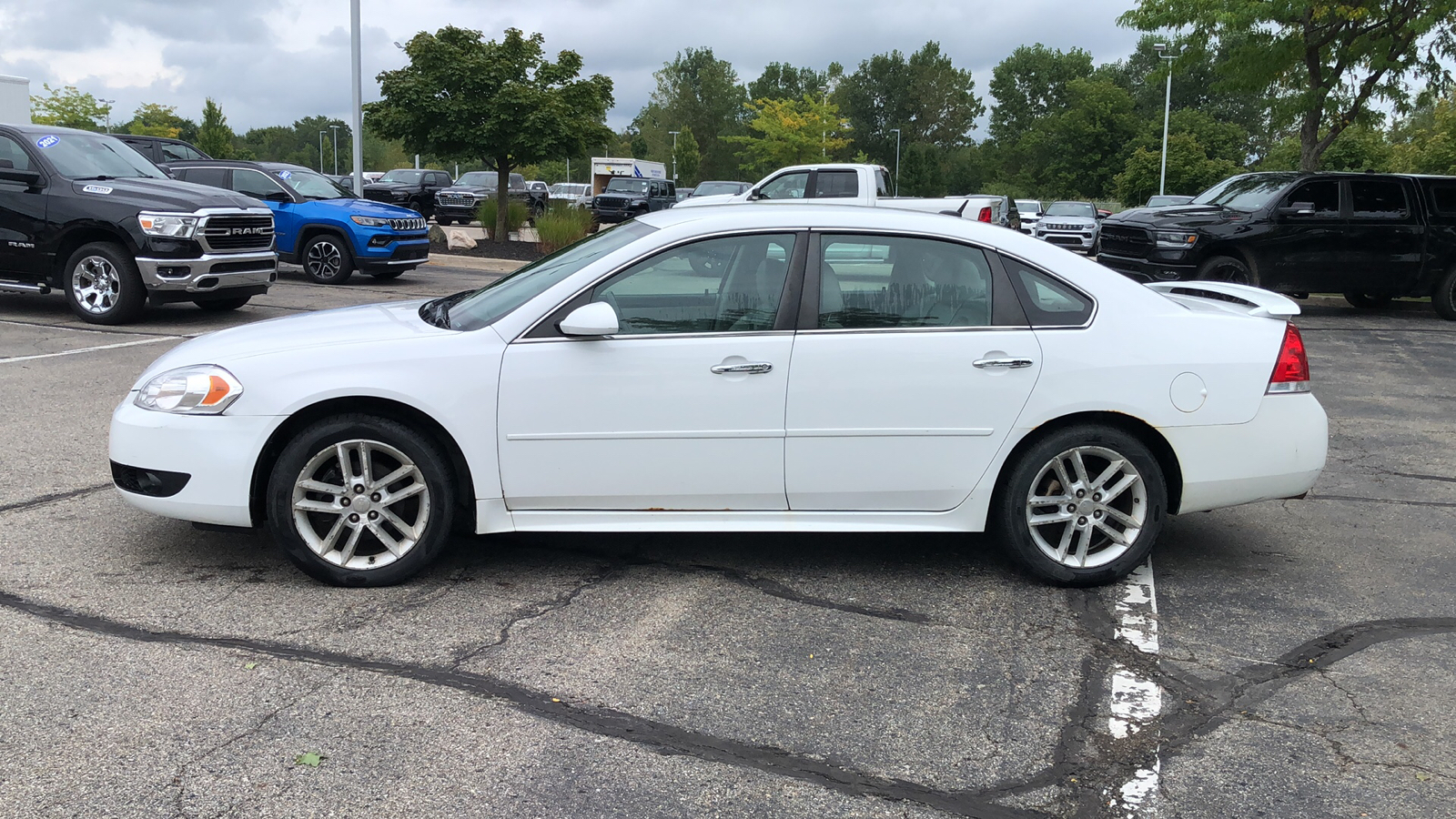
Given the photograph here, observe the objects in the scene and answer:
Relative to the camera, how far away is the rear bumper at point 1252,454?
4.71 m

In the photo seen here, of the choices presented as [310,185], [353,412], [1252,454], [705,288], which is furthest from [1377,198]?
[310,185]

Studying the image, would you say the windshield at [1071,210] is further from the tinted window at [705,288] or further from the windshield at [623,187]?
the tinted window at [705,288]

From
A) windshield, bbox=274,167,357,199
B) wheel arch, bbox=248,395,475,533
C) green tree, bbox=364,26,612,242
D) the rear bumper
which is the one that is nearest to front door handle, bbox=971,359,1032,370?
the rear bumper

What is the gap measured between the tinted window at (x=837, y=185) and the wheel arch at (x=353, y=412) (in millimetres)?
11890

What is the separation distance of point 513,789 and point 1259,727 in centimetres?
228

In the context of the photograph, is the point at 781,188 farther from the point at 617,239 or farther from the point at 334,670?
the point at 334,670

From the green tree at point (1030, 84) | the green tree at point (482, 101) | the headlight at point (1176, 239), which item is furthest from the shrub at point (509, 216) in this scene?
the green tree at point (1030, 84)

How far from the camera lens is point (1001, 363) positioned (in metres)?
4.57

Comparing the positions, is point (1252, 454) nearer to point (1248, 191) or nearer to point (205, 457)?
point (205, 457)

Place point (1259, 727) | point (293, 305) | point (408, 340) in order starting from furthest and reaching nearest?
point (293, 305)
point (408, 340)
point (1259, 727)

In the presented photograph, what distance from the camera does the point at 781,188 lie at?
16781 mm

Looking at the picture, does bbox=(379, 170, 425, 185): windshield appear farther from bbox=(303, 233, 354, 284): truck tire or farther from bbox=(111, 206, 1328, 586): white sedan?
bbox=(111, 206, 1328, 586): white sedan

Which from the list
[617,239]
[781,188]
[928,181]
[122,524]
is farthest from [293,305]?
[928,181]

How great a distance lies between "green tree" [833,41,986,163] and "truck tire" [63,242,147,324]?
330 ft
